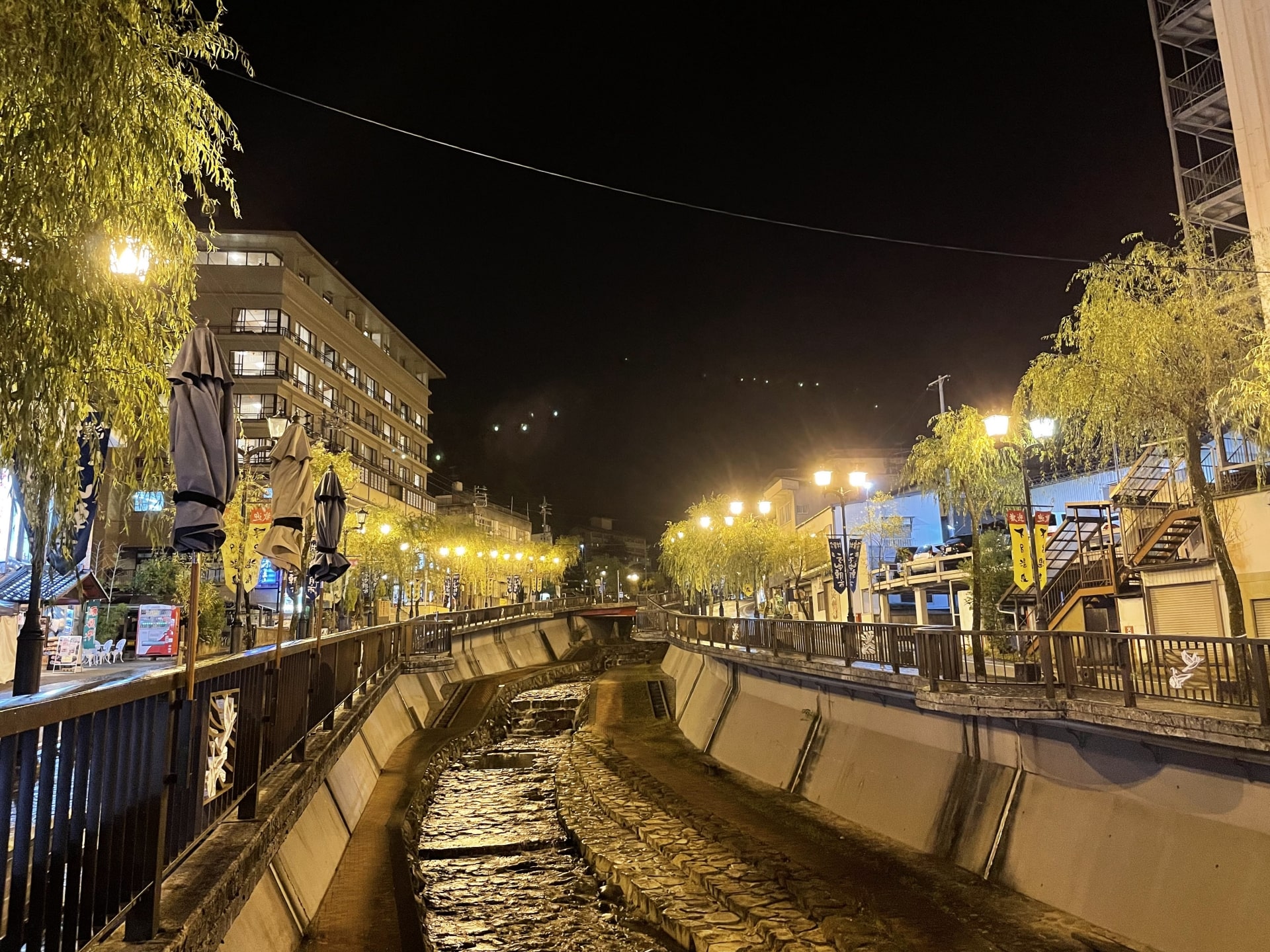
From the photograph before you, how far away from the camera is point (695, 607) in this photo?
176 feet

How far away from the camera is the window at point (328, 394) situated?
56469 mm

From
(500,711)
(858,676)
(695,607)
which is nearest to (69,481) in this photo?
(858,676)

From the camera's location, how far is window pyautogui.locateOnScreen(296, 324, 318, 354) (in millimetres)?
53625

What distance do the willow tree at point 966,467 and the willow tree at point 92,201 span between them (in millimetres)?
14740

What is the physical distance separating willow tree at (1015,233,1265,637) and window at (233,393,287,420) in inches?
1854

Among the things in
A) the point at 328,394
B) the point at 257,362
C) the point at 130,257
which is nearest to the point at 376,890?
the point at 130,257

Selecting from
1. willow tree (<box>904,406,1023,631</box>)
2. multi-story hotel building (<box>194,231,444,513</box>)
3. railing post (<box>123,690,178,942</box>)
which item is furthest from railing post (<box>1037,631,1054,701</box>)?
multi-story hotel building (<box>194,231,444,513</box>)

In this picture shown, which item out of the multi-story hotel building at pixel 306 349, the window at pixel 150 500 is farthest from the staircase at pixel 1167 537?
the multi-story hotel building at pixel 306 349

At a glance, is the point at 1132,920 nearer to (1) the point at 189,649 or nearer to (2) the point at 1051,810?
(2) the point at 1051,810

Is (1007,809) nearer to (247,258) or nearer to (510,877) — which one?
(510,877)

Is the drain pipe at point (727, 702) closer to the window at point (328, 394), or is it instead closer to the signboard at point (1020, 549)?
the signboard at point (1020, 549)

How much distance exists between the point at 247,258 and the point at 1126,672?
186ft

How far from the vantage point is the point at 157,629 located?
2636 cm

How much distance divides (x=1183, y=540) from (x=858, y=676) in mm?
8778
